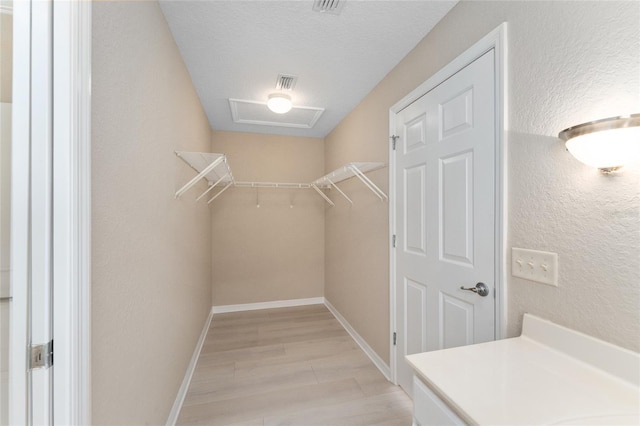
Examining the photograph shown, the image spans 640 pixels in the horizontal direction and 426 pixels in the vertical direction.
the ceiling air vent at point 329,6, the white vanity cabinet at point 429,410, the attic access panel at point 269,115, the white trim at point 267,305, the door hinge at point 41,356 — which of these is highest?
the ceiling air vent at point 329,6

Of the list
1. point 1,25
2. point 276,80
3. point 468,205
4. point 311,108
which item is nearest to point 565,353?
point 468,205

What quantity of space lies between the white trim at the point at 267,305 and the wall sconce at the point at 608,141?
3563 mm

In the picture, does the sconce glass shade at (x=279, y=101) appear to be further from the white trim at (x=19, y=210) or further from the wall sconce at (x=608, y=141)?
the wall sconce at (x=608, y=141)

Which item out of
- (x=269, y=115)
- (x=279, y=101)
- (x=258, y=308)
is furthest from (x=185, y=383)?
(x=269, y=115)

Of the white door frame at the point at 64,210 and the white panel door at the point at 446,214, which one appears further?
the white panel door at the point at 446,214

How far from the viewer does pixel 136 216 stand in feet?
3.77

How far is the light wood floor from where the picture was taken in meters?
1.75

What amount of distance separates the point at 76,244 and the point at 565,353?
5.37ft

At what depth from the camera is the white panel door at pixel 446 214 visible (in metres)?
1.28

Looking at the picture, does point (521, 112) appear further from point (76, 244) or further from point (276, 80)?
point (276, 80)

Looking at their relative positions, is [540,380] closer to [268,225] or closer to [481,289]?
[481,289]

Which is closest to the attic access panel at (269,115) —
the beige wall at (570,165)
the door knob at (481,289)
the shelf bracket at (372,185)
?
the shelf bracket at (372,185)

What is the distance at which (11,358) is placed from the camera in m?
0.68

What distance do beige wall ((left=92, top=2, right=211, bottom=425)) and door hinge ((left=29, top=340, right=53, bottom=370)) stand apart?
0.13 meters
